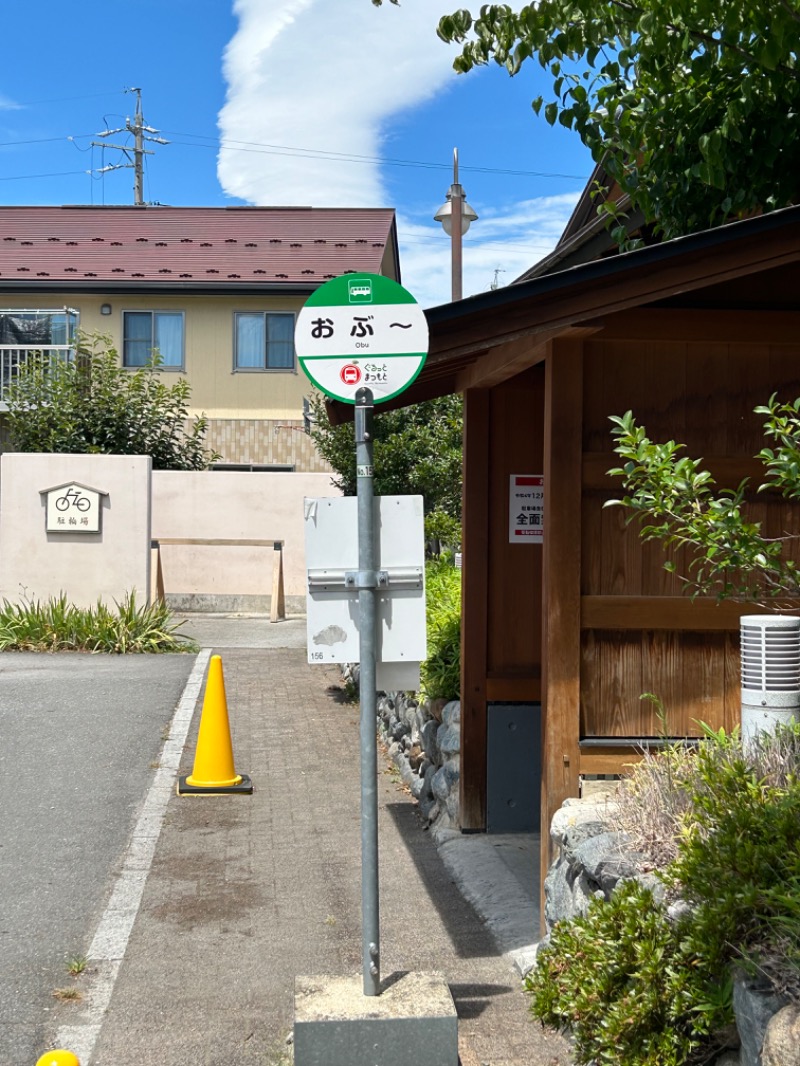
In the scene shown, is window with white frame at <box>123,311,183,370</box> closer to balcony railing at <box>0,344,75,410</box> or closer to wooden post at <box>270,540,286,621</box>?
balcony railing at <box>0,344,75,410</box>

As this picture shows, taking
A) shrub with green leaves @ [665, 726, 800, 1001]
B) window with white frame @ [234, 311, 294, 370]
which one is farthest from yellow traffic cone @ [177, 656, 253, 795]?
window with white frame @ [234, 311, 294, 370]

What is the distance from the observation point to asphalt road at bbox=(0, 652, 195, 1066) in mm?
5430

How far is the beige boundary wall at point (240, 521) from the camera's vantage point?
1969 cm

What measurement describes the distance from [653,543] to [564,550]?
0.44 m

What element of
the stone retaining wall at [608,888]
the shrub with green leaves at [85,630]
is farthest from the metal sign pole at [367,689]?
the shrub with green leaves at [85,630]

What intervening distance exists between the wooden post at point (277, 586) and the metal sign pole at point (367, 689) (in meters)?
13.9

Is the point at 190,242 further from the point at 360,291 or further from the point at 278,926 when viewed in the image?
the point at 360,291

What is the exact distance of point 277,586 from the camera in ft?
61.3

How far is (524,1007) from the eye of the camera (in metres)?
5.06

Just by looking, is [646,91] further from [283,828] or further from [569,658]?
[283,828]

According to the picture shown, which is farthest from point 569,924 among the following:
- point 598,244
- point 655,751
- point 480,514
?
point 598,244

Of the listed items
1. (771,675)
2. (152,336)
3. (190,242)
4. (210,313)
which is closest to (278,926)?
(771,675)

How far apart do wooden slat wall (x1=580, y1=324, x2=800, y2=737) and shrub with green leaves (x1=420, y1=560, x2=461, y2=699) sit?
2.75 meters

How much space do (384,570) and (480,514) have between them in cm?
306
